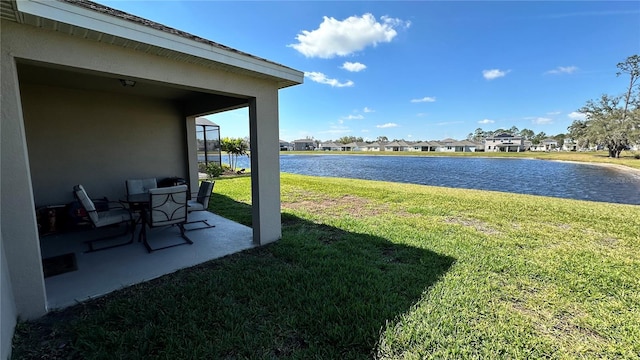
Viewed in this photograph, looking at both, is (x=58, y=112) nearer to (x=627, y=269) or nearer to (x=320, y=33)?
(x=627, y=269)

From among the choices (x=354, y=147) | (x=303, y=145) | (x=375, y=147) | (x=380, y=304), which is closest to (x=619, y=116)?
(x=380, y=304)

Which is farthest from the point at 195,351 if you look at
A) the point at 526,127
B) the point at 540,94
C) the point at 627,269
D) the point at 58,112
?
the point at 526,127

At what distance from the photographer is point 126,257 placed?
3.54 m

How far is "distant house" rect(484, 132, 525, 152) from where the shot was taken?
72.1m

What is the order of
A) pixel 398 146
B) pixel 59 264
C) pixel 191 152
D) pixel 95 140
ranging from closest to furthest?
1. pixel 59 264
2. pixel 95 140
3. pixel 191 152
4. pixel 398 146

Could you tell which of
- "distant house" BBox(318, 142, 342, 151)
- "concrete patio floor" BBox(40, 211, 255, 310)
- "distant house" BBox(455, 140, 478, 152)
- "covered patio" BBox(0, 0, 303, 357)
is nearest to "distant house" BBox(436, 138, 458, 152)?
"distant house" BBox(455, 140, 478, 152)

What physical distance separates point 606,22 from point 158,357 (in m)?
27.8

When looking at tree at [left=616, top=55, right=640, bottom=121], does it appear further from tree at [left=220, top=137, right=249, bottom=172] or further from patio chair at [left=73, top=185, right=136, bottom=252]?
patio chair at [left=73, top=185, right=136, bottom=252]

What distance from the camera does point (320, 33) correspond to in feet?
49.6

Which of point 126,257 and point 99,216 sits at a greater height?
point 99,216

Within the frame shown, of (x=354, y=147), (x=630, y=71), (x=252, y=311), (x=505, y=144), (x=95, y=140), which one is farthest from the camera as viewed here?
(x=354, y=147)

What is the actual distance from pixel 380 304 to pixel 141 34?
136 inches

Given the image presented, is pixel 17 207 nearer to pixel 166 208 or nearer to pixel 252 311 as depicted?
pixel 166 208

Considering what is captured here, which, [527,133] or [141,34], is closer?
[141,34]
